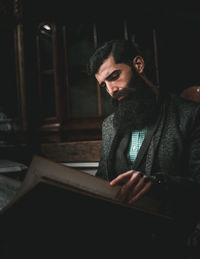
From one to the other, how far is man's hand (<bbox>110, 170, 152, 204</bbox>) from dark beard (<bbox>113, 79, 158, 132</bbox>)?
59cm

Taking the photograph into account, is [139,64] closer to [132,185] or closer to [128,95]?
[128,95]

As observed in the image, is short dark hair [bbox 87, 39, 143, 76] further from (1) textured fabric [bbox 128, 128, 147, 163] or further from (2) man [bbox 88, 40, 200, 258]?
(1) textured fabric [bbox 128, 128, 147, 163]

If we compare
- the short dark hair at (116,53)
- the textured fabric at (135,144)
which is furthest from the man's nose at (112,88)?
the textured fabric at (135,144)

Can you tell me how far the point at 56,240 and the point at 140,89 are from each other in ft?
2.97

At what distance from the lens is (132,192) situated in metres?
0.76

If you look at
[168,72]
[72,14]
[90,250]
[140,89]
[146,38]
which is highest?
[72,14]

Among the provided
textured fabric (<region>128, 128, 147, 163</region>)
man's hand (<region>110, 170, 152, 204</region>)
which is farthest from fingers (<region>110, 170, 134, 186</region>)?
textured fabric (<region>128, 128, 147, 163</region>)

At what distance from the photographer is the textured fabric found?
135cm

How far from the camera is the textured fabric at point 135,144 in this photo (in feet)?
4.42

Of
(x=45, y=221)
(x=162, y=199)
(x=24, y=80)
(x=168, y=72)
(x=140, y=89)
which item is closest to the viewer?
(x=45, y=221)

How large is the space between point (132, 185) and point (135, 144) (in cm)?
63

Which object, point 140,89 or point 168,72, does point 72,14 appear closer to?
point 168,72

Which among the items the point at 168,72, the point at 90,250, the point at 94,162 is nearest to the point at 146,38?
the point at 168,72

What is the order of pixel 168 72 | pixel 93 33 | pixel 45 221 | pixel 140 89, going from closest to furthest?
pixel 45 221, pixel 140 89, pixel 168 72, pixel 93 33
